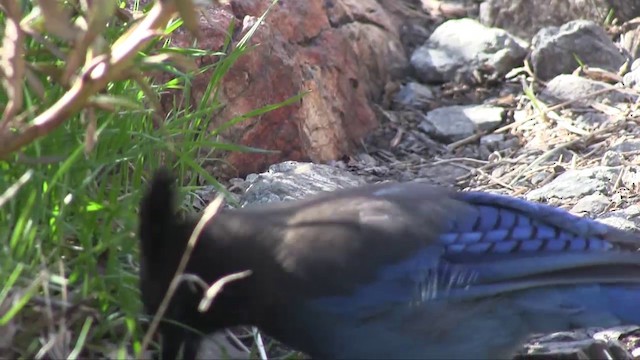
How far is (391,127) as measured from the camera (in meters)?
5.05

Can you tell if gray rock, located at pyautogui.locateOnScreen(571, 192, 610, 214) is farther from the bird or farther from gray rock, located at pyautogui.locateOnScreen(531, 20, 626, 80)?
gray rock, located at pyautogui.locateOnScreen(531, 20, 626, 80)

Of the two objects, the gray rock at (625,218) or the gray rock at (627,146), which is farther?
the gray rock at (627,146)

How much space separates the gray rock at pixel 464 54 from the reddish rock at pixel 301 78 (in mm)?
168

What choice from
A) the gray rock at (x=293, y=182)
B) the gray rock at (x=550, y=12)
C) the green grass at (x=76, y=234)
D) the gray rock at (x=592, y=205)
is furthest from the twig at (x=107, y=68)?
the gray rock at (x=550, y=12)

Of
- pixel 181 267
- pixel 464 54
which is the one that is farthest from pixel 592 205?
pixel 181 267

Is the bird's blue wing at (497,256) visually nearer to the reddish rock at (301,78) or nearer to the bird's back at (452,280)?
the bird's back at (452,280)

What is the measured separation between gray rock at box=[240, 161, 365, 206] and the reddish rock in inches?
6.4

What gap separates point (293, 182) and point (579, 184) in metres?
0.95

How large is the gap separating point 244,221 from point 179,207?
58 cm

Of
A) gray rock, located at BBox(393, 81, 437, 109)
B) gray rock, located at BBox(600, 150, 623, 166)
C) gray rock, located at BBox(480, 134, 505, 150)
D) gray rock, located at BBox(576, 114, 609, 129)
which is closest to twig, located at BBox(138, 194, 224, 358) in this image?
gray rock, located at BBox(600, 150, 623, 166)

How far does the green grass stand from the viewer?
107 inches

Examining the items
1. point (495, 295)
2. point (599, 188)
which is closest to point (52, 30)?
point (495, 295)

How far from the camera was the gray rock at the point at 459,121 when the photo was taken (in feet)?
16.4

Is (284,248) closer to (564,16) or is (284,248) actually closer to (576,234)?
(576,234)
